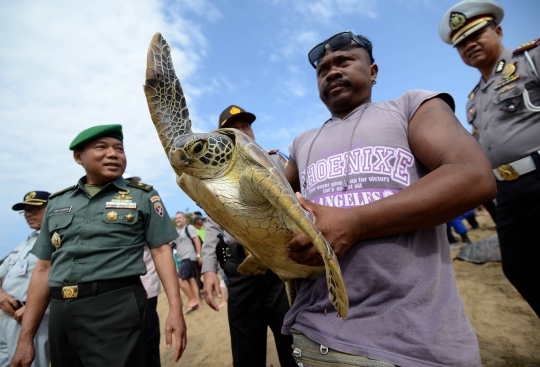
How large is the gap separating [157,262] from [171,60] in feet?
4.94

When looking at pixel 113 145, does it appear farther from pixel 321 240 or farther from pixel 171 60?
pixel 321 240

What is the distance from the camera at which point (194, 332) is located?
15.8 ft

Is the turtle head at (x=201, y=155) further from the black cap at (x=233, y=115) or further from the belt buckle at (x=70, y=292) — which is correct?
the black cap at (x=233, y=115)

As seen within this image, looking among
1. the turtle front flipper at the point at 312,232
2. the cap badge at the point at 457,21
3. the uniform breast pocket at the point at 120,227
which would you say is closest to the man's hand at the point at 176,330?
the uniform breast pocket at the point at 120,227

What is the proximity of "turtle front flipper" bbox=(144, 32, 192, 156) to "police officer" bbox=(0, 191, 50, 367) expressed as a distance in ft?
8.24

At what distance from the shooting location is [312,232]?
35.4 inches

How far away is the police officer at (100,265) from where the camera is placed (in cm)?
183

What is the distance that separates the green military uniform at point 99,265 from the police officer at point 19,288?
3.30ft

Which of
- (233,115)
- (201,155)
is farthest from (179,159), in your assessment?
(233,115)

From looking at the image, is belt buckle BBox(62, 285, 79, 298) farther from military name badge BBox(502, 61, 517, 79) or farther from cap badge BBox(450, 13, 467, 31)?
cap badge BBox(450, 13, 467, 31)

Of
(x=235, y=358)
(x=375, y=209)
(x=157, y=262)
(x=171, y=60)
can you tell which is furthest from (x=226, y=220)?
(x=235, y=358)

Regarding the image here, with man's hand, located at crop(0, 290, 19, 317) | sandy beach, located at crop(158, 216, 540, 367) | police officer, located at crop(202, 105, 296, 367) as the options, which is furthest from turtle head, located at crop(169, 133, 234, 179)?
sandy beach, located at crop(158, 216, 540, 367)

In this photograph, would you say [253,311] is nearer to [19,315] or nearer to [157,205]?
[157,205]

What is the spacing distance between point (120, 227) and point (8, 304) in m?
1.88
